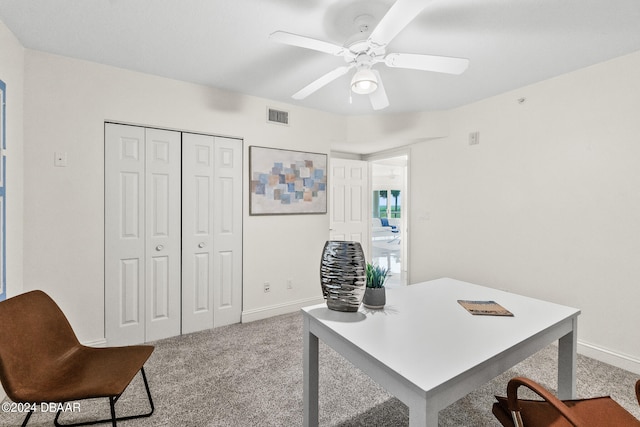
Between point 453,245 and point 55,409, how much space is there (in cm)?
382

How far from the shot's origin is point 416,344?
113 centimetres

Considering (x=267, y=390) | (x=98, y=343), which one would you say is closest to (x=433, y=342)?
(x=267, y=390)

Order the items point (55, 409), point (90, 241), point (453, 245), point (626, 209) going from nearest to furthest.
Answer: point (55, 409)
point (626, 209)
point (90, 241)
point (453, 245)

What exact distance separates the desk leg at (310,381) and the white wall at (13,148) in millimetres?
2154

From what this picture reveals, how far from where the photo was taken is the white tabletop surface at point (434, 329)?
990 millimetres

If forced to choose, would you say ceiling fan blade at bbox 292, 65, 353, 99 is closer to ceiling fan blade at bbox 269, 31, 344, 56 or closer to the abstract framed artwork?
ceiling fan blade at bbox 269, 31, 344, 56

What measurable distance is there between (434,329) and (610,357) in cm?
228

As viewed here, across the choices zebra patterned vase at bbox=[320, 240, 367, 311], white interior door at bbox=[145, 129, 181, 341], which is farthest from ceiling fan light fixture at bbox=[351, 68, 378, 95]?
white interior door at bbox=[145, 129, 181, 341]

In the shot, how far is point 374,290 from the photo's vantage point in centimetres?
149

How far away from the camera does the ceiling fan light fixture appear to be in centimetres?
183

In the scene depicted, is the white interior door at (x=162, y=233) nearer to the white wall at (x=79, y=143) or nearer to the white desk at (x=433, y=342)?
the white wall at (x=79, y=143)

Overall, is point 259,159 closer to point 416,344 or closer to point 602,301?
point 416,344

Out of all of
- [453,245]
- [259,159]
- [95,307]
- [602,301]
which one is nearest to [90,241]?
[95,307]

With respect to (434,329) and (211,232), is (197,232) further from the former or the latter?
(434,329)
